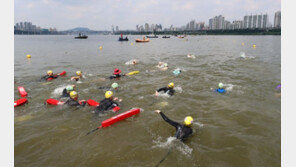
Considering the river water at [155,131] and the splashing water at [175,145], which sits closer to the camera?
the river water at [155,131]

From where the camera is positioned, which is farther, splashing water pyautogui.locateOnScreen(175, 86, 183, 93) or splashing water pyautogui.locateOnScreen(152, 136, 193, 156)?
splashing water pyautogui.locateOnScreen(175, 86, 183, 93)

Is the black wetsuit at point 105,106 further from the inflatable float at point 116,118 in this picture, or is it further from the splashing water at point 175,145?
the splashing water at point 175,145

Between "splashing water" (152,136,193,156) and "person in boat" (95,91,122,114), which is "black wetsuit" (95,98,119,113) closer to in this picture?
"person in boat" (95,91,122,114)

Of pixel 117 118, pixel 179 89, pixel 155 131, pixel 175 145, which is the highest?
pixel 179 89

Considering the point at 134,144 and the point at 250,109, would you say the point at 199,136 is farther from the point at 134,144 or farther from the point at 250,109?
the point at 250,109

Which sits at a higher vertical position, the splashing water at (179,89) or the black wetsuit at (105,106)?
the splashing water at (179,89)

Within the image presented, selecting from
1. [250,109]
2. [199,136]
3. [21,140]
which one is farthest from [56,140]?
[250,109]

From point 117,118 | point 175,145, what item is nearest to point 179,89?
point 117,118

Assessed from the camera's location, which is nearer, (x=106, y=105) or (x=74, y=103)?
(x=106, y=105)

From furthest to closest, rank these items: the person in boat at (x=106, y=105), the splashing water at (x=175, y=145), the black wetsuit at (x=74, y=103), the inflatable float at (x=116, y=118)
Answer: the black wetsuit at (x=74, y=103) < the person in boat at (x=106, y=105) < the inflatable float at (x=116, y=118) < the splashing water at (x=175, y=145)

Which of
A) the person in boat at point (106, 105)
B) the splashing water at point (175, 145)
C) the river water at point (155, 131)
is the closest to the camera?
the river water at point (155, 131)

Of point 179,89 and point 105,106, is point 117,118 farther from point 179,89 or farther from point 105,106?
point 179,89

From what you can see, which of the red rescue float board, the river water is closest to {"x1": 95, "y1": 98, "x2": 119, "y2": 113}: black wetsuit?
the river water

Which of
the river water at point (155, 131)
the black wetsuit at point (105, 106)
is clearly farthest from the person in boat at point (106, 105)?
the river water at point (155, 131)
